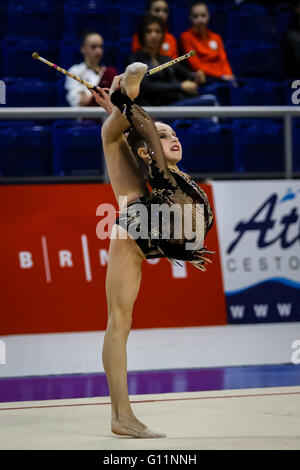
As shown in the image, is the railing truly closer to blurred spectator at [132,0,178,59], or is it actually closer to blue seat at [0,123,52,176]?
blue seat at [0,123,52,176]

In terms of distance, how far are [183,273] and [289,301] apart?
920mm

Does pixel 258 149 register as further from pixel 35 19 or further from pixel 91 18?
pixel 35 19

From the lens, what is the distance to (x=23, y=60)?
24.3 ft

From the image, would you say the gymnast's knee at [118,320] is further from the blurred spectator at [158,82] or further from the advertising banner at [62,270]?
the blurred spectator at [158,82]

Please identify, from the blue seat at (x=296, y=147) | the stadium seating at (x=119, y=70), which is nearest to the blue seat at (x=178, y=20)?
the stadium seating at (x=119, y=70)

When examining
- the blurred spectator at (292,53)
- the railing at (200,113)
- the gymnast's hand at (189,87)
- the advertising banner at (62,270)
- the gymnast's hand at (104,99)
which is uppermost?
the blurred spectator at (292,53)

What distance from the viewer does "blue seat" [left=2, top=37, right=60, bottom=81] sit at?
7371mm

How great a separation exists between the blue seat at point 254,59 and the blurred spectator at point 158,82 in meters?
1.35

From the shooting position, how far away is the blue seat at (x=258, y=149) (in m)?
6.92

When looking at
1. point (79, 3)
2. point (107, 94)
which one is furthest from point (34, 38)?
point (107, 94)

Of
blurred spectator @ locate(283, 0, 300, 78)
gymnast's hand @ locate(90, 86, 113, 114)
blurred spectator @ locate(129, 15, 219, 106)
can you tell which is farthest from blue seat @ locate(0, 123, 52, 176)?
gymnast's hand @ locate(90, 86, 113, 114)

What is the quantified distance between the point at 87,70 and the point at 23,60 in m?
0.87

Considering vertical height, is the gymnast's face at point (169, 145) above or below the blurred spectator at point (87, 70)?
below

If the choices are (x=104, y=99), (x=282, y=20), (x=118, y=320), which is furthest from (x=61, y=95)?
(x=118, y=320)
